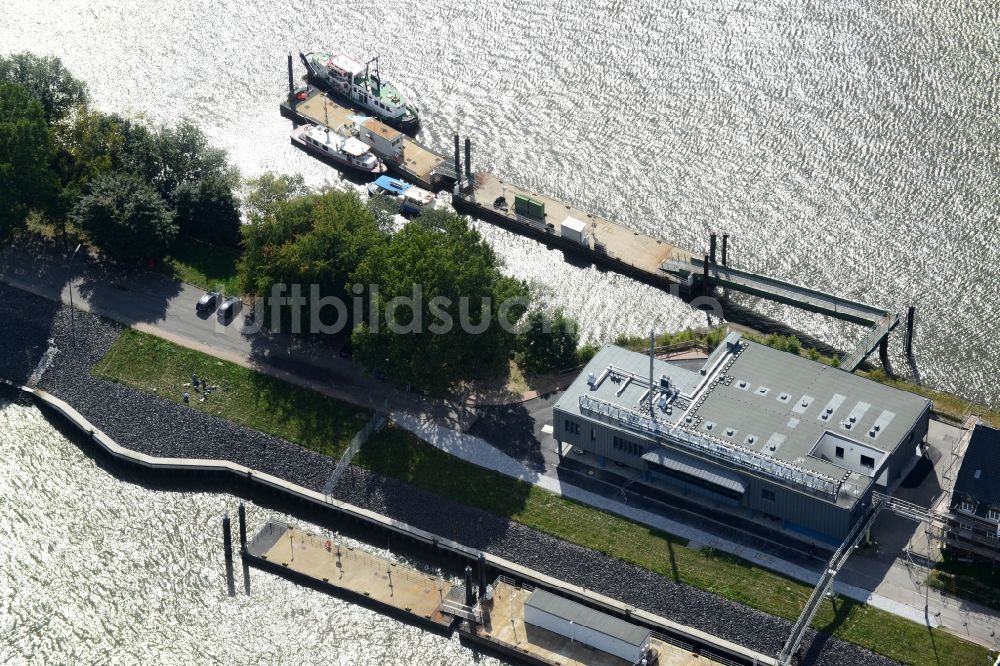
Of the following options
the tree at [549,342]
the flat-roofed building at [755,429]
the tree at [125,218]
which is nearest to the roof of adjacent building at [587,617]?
the flat-roofed building at [755,429]

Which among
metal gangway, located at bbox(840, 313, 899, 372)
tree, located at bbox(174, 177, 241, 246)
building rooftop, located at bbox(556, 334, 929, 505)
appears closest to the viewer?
building rooftop, located at bbox(556, 334, 929, 505)

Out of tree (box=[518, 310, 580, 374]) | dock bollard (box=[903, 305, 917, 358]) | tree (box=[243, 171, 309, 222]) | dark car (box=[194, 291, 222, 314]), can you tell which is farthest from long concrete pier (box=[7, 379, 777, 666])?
dock bollard (box=[903, 305, 917, 358])

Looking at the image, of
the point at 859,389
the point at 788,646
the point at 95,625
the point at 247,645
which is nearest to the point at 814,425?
the point at 859,389

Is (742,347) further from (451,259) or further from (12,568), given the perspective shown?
(12,568)

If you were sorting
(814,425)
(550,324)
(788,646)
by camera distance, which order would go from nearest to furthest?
(788,646)
(814,425)
(550,324)

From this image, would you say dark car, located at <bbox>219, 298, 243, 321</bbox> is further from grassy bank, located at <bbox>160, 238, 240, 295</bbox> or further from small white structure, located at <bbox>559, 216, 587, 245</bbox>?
small white structure, located at <bbox>559, 216, 587, 245</bbox>

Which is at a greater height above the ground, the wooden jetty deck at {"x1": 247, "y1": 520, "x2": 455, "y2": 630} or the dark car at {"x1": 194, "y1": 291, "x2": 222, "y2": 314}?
the dark car at {"x1": 194, "y1": 291, "x2": 222, "y2": 314}
